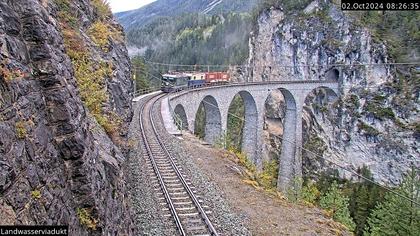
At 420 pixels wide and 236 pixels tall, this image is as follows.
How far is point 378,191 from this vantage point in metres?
46.8

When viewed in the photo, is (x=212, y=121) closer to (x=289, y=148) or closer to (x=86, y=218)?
(x=289, y=148)

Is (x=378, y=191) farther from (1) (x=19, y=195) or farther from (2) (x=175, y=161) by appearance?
(1) (x=19, y=195)

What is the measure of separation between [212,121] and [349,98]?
3123 cm

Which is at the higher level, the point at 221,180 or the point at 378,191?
the point at 221,180

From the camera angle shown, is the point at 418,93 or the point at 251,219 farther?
the point at 418,93

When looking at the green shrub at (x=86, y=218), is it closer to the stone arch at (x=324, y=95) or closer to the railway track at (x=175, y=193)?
the railway track at (x=175, y=193)

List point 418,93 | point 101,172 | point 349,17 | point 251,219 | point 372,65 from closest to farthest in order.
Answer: point 101,172, point 251,219, point 418,93, point 372,65, point 349,17

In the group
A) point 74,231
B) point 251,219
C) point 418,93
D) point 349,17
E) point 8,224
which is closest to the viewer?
point 8,224

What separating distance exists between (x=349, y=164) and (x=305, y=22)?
27465mm

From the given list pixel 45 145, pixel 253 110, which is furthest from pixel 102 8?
pixel 253 110

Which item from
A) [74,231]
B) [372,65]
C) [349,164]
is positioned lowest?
[349,164]

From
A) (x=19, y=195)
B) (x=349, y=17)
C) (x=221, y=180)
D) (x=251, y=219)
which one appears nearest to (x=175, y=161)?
(x=221, y=180)

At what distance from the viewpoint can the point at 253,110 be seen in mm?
45656

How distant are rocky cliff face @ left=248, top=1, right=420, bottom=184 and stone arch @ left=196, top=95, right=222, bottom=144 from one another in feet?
89.4
